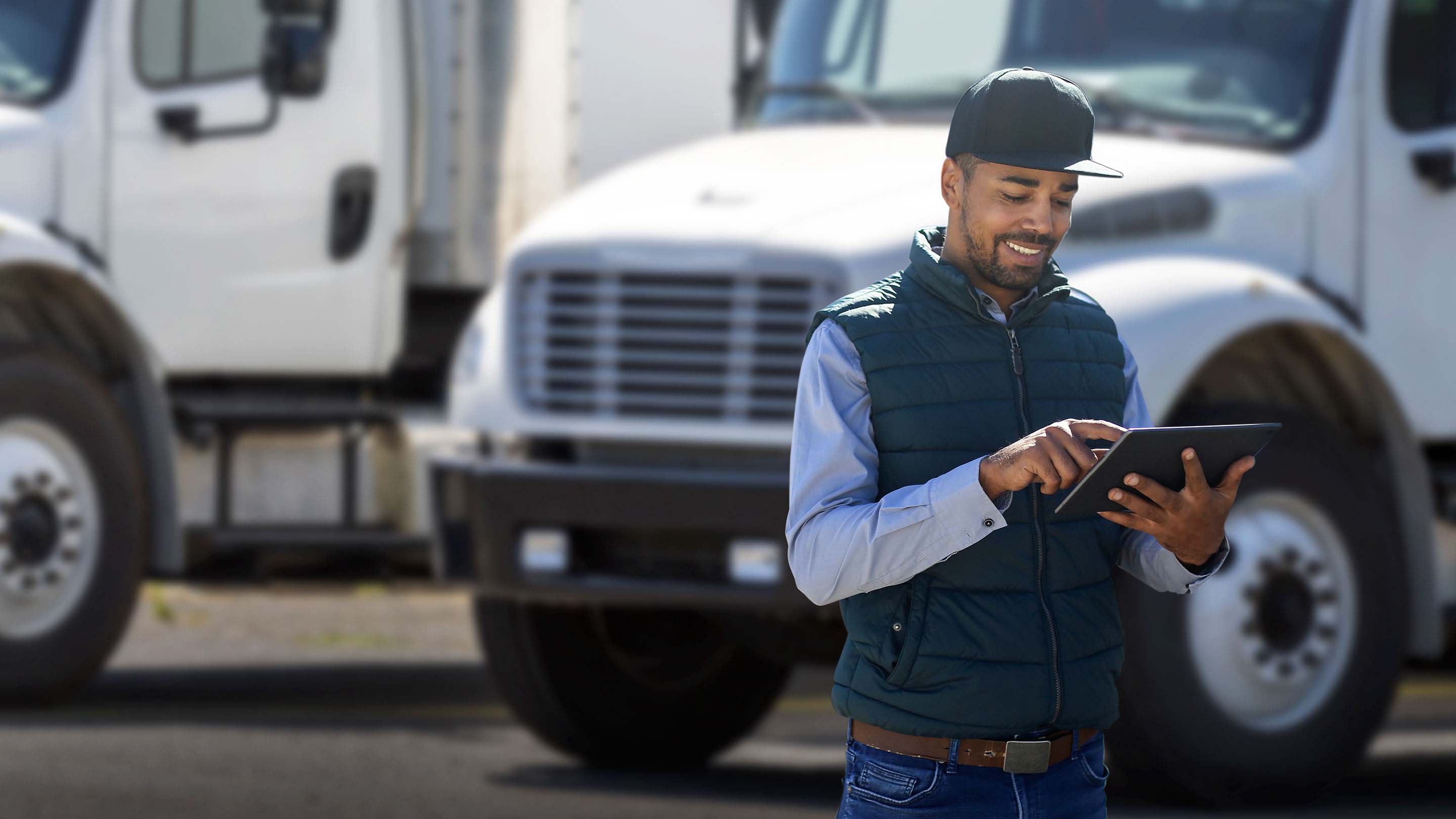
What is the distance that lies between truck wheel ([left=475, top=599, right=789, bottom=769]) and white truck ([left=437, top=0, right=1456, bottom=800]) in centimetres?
1

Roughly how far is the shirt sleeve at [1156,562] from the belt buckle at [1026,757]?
0.31 m

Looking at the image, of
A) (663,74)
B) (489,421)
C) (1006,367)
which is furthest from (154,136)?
(1006,367)

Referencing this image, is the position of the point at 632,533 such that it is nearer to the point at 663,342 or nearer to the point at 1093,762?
the point at 663,342

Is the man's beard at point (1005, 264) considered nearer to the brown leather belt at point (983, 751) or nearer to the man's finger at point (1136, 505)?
the man's finger at point (1136, 505)

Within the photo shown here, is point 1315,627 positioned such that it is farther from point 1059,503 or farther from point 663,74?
point 1059,503

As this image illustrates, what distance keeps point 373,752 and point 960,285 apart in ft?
17.0

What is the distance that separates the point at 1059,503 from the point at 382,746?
5.30 m

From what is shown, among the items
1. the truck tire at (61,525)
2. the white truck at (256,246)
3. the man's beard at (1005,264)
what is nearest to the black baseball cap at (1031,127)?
the man's beard at (1005,264)

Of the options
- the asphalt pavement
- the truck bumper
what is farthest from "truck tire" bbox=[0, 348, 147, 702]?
the truck bumper

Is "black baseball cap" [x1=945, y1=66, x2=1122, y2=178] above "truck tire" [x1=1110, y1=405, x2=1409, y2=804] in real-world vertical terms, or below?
above

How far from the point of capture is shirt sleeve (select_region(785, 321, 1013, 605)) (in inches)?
138

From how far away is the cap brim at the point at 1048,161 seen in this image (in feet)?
11.9

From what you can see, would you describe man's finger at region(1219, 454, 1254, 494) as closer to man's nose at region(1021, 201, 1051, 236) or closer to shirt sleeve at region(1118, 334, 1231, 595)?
shirt sleeve at region(1118, 334, 1231, 595)

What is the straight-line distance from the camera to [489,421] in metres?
8.02
